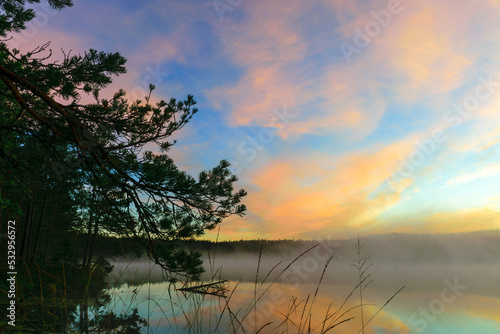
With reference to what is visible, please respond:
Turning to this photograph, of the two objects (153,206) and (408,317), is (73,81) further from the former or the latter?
(408,317)

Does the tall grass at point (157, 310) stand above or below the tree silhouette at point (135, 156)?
below

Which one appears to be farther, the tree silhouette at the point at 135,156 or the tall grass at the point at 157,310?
the tree silhouette at the point at 135,156

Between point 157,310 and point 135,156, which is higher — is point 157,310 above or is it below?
below

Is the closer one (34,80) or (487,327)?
(34,80)

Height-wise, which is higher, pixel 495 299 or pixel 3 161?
pixel 3 161

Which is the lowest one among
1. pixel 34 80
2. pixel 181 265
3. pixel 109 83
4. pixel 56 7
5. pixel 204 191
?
pixel 181 265

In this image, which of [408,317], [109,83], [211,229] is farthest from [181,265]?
[408,317]

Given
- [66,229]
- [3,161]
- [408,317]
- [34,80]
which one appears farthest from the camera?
[66,229]

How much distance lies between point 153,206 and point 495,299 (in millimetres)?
25393

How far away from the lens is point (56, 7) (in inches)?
290

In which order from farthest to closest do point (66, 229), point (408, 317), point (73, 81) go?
point (66, 229)
point (408, 317)
point (73, 81)

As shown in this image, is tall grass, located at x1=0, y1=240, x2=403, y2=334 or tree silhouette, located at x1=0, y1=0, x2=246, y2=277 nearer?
tall grass, located at x1=0, y1=240, x2=403, y2=334

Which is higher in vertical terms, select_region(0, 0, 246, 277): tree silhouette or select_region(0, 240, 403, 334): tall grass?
select_region(0, 0, 246, 277): tree silhouette

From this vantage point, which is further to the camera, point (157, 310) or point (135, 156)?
point (157, 310)
